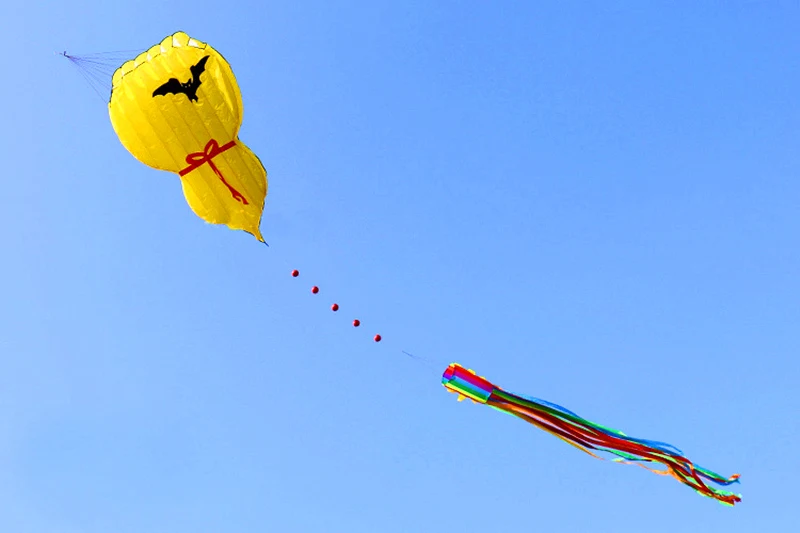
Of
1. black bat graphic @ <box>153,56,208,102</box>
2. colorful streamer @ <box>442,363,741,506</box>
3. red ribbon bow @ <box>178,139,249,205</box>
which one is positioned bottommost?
colorful streamer @ <box>442,363,741,506</box>

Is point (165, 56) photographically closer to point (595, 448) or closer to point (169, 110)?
point (169, 110)

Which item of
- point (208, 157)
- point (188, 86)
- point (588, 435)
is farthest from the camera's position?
point (208, 157)

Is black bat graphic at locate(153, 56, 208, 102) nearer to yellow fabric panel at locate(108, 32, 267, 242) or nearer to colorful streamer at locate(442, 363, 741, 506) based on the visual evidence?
yellow fabric panel at locate(108, 32, 267, 242)

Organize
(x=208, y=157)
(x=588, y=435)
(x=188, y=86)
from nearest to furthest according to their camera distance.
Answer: (x=588, y=435) → (x=188, y=86) → (x=208, y=157)

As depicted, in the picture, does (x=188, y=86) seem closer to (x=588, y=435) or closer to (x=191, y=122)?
(x=191, y=122)

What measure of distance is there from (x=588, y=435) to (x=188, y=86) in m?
11.8

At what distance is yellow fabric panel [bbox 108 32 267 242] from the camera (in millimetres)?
15773

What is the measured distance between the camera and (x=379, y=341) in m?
14.7

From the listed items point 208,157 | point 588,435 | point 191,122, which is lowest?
point 588,435

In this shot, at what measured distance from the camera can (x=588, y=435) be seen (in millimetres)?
12500

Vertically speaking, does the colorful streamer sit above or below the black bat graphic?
below

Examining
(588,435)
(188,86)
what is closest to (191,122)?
(188,86)

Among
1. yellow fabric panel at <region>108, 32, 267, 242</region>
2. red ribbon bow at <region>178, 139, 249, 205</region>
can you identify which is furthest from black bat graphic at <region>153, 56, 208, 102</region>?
red ribbon bow at <region>178, 139, 249, 205</region>

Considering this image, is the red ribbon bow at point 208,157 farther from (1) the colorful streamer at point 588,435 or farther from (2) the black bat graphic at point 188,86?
(1) the colorful streamer at point 588,435
